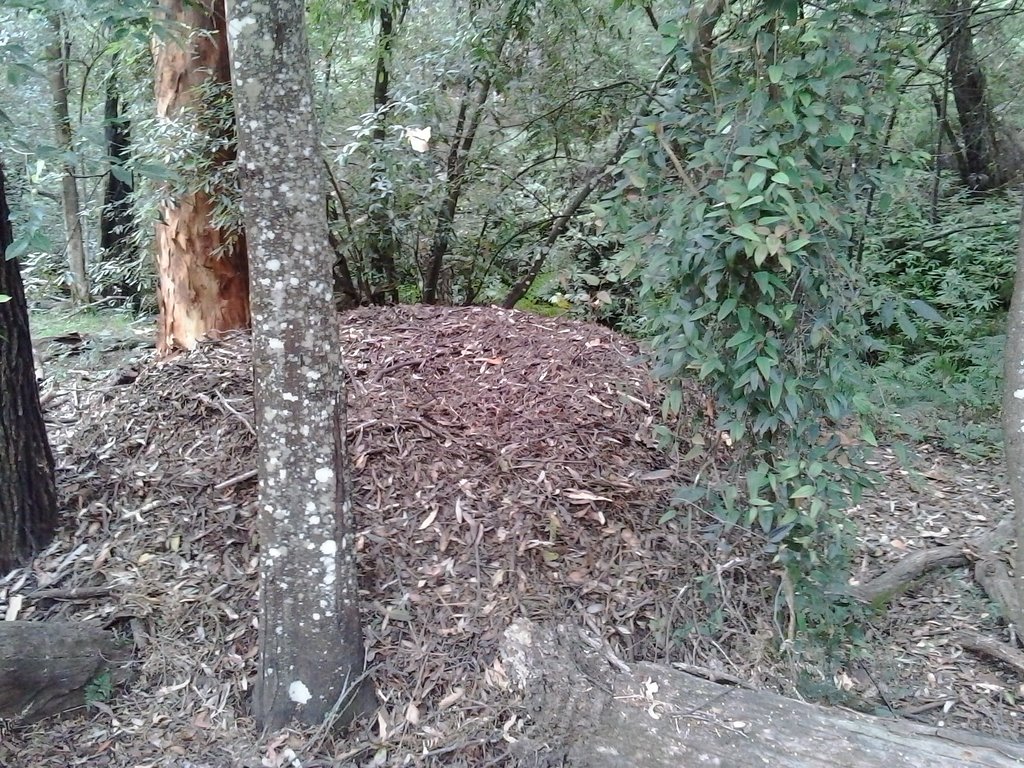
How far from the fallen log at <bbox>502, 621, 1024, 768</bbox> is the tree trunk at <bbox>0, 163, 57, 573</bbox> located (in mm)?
2379

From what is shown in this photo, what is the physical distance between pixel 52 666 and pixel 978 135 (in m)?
10.3

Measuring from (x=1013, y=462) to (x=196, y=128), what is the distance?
4941 mm

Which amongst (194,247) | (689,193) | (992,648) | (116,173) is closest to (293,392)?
(116,173)

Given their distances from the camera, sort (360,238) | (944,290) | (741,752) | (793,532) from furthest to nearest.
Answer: (944,290), (360,238), (793,532), (741,752)

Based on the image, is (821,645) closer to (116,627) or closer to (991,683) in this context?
(991,683)

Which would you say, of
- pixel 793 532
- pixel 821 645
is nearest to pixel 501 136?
pixel 793 532

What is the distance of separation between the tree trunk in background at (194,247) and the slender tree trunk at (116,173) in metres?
0.35

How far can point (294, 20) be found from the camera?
2785mm

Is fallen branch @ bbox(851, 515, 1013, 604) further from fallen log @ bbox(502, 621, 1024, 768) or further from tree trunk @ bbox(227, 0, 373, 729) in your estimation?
tree trunk @ bbox(227, 0, 373, 729)

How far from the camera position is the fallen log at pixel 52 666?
3.15 metres

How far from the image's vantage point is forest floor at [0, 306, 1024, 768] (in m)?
3.33

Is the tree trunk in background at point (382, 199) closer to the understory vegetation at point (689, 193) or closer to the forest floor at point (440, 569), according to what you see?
the understory vegetation at point (689, 193)

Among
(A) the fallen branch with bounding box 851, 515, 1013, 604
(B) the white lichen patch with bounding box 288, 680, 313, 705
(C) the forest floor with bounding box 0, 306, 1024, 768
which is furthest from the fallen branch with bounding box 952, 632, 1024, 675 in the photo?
(B) the white lichen patch with bounding box 288, 680, 313, 705

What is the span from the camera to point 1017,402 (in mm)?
3896
